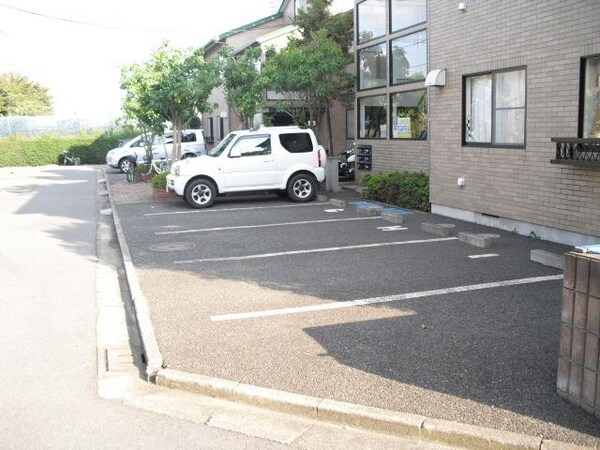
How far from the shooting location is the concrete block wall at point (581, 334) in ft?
13.3

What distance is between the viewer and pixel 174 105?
20562mm

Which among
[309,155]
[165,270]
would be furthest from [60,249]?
[309,155]

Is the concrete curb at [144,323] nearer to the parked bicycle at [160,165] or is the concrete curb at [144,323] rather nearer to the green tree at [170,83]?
the green tree at [170,83]

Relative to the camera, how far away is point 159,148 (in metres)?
29.1

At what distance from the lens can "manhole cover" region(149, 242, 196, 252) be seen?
34.8 ft

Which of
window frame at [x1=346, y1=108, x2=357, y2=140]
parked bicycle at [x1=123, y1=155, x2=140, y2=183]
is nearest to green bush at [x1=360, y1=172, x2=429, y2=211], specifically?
window frame at [x1=346, y1=108, x2=357, y2=140]

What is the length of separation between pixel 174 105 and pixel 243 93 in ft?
7.58

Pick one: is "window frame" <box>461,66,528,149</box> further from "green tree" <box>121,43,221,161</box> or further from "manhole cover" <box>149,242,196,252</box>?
"green tree" <box>121,43,221,161</box>

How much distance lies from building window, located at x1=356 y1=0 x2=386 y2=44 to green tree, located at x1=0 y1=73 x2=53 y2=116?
42729mm

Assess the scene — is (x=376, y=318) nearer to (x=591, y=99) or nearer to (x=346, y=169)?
(x=591, y=99)

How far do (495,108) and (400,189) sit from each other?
3.77 meters

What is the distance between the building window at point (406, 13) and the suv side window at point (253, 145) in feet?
13.9

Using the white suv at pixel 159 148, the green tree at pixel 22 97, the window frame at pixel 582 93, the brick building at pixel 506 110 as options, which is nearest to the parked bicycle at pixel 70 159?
the white suv at pixel 159 148

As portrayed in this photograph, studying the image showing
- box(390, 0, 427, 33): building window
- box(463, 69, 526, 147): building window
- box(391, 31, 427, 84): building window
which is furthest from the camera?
box(391, 31, 427, 84): building window
